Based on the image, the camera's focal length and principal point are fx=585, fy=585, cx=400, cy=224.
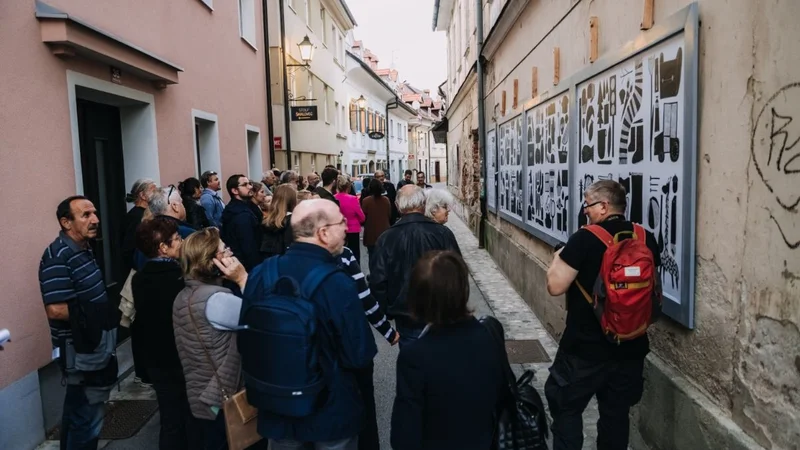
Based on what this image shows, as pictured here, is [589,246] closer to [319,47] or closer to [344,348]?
[344,348]

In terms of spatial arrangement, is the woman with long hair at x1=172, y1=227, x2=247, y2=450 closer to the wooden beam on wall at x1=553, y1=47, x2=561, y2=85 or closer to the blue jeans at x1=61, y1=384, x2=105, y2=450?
the blue jeans at x1=61, y1=384, x2=105, y2=450

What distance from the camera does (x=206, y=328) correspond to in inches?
118

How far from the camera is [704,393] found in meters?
3.31

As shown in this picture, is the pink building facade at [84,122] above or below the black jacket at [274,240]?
Answer: above

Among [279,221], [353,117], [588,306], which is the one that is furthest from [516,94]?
[353,117]

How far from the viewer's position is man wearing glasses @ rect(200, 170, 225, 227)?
7379mm

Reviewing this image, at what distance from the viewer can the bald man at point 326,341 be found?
2496 mm

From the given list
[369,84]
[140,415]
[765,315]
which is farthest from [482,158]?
[369,84]

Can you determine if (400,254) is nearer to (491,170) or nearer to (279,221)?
(279,221)

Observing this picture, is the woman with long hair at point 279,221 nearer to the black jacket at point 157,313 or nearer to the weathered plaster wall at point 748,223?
the black jacket at point 157,313

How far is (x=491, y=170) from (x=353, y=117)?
15.8 metres

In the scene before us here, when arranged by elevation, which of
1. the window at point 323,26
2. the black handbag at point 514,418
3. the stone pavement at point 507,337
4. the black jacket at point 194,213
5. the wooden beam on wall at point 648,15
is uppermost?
the window at point 323,26

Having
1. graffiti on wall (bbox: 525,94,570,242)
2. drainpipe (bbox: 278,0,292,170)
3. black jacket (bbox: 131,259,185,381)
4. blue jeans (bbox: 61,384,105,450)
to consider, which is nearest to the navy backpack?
black jacket (bbox: 131,259,185,381)

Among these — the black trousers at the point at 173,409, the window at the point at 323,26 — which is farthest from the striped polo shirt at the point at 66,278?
the window at the point at 323,26
